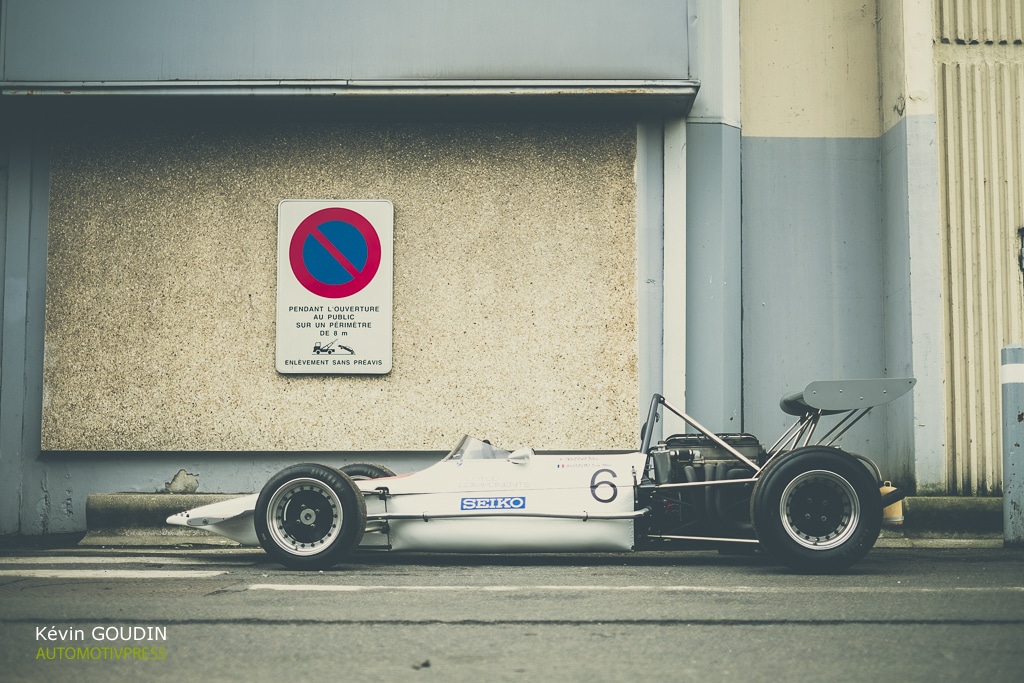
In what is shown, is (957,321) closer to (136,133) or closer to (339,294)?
(339,294)

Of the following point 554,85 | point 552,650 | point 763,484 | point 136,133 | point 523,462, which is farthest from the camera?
point 136,133

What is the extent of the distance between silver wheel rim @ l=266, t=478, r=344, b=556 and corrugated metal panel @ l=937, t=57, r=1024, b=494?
5.66 meters

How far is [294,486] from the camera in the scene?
6535 millimetres

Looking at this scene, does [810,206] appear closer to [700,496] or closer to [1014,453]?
[1014,453]

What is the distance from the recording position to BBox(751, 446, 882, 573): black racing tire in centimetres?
619

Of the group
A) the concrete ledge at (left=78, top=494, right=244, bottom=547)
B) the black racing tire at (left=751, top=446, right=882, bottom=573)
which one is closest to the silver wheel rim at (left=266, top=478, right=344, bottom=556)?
the black racing tire at (left=751, top=446, right=882, bottom=573)

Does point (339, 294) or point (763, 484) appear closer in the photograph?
point (763, 484)

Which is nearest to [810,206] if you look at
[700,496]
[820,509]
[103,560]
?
[700,496]

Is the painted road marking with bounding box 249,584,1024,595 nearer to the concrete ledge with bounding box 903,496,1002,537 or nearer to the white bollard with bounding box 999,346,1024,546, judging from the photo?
the white bollard with bounding box 999,346,1024,546

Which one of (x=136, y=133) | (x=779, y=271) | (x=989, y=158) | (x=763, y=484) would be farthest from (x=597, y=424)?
(x=136, y=133)

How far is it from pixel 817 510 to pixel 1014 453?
2.53 metres

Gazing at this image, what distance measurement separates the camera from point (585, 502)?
6.69 m

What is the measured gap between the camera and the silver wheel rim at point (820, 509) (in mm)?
6254

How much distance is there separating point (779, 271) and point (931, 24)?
2559 mm
